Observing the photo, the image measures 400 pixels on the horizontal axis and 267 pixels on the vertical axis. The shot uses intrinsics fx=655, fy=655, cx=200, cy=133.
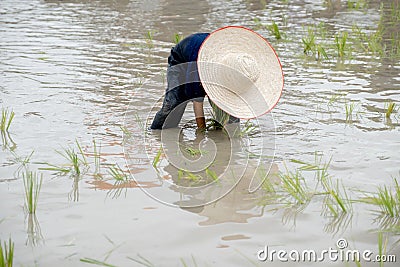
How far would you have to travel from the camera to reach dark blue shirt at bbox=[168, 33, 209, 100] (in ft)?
13.2

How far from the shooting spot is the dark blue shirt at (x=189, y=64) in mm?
4020

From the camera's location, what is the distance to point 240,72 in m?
3.66

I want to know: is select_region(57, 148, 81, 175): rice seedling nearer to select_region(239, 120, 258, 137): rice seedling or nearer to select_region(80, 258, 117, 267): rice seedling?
select_region(80, 258, 117, 267): rice seedling

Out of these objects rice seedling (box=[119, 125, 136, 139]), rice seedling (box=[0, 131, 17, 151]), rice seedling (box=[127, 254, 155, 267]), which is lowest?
rice seedling (box=[119, 125, 136, 139])

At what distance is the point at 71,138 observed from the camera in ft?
13.2

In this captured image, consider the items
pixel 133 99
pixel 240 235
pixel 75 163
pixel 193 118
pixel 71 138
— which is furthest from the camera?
pixel 133 99

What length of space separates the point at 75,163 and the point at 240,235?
3.54ft

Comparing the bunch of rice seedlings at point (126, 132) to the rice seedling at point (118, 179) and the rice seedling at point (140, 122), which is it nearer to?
the rice seedling at point (140, 122)

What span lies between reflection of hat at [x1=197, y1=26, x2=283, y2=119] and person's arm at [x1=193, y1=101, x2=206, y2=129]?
37 cm

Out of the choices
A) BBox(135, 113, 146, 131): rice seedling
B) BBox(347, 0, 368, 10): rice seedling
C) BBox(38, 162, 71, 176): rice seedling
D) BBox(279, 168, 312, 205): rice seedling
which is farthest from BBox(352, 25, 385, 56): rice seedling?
BBox(38, 162, 71, 176): rice seedling

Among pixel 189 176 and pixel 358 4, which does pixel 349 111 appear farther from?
pixel 358 4

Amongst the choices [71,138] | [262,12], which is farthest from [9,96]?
[262,12]

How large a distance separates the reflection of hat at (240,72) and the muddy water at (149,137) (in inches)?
11.9

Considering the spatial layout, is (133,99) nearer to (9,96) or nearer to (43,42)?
(9,96)
